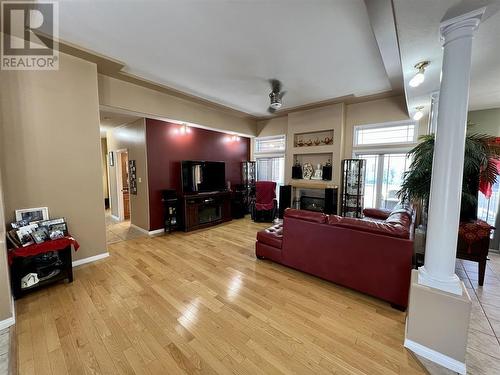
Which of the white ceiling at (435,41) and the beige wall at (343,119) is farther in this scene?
the beige wall at (343,119)

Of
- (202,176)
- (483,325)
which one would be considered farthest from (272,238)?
(202,176)

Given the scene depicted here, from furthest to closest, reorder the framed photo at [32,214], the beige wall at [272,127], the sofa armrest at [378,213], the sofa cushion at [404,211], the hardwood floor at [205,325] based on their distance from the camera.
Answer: the beige wall at [272,127] < the sofa armrest at [378,213] < the sofa cushion at [404,211] < the framed photo at [32,214] < the hardwood floor at [205,325]

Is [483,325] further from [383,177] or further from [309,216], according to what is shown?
[383,177]

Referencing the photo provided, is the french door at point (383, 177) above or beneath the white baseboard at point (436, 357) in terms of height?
above

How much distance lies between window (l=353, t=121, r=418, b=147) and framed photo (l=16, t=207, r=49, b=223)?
613 centimetres

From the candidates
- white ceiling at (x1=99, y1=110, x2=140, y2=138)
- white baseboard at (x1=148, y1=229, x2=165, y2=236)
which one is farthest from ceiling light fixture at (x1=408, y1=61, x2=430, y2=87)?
white baseboard at (x1=148, y1=229, x2=165, y2=236)

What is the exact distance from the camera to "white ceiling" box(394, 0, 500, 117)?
145 centimetres

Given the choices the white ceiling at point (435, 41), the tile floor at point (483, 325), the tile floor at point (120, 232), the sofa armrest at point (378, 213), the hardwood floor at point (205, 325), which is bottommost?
the tile floor at point (483, 325)

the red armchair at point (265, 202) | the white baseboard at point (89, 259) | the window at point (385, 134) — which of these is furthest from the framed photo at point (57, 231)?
the window at point (385, 134)

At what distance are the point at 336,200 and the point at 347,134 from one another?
1731 mm

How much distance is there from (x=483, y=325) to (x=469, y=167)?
5.53 ft

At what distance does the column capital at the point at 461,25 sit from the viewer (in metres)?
1.42

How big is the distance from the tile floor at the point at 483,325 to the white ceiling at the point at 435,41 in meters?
2.63

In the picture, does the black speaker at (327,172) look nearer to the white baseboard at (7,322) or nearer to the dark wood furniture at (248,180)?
the dark wood furniture at (248,180)
